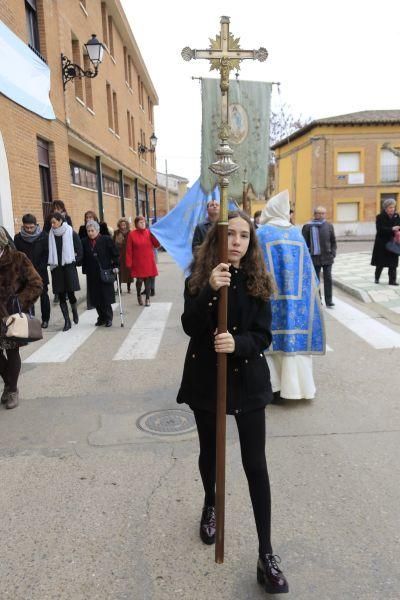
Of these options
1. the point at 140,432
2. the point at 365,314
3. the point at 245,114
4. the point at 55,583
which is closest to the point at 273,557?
the point at 55,583

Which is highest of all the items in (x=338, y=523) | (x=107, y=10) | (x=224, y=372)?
(x=107, y=10)

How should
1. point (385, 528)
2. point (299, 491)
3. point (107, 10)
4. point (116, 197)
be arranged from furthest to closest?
point (116, 197) < point (107, 10) < point (299, 491) < point (385, 528)

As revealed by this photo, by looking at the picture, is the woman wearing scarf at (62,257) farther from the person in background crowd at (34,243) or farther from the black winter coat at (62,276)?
the person in background crowd at (34,243)

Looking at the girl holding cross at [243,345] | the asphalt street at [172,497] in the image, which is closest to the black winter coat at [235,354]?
the girl holding cross at [243,345]

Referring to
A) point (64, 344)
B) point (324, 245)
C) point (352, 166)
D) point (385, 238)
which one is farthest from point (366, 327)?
point (352, 166)

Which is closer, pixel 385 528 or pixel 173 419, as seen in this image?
pixel 385 528

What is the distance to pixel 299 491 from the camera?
316 cm

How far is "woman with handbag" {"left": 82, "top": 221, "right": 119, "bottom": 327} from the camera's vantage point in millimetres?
8406

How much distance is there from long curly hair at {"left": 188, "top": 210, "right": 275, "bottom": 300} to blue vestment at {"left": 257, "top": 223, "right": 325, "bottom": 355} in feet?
6.82

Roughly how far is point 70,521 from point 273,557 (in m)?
1.23

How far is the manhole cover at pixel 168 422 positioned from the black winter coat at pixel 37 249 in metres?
4.38

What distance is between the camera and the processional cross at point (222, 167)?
2.23 metres

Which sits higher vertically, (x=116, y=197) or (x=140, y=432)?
(x=116, y=197)

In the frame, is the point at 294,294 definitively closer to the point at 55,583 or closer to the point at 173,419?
the point at 173,419
